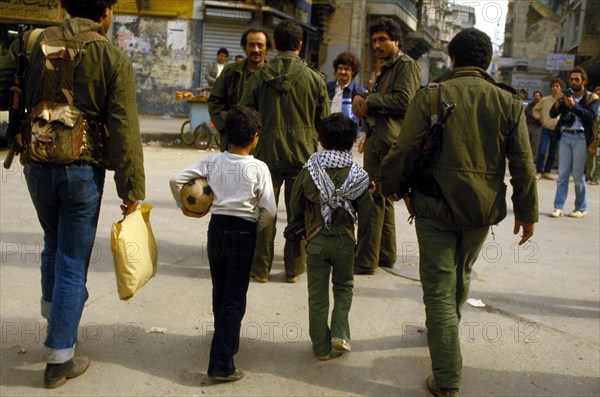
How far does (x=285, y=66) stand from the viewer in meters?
4.97

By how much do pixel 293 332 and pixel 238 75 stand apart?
7.81 feet

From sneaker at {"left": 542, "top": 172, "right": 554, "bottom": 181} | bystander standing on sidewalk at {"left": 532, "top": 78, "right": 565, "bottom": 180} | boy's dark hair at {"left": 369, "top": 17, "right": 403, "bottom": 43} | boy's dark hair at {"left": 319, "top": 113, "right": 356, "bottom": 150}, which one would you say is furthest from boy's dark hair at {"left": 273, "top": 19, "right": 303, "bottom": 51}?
sneaker at {"left": 542, "top": 172, "right": 554, "bottom": 181}

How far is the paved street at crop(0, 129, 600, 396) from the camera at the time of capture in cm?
345

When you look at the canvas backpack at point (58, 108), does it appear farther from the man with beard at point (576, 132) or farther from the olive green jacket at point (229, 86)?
the man with beard at point (576, 132)

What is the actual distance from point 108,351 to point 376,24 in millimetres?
3219

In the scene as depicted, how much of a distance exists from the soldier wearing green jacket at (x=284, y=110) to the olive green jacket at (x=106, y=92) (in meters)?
1.81

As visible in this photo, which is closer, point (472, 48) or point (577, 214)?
point (472, 48)

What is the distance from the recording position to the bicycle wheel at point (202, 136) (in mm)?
14344

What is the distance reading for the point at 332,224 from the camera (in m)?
3.72

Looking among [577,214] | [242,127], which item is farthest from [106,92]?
[577,214]

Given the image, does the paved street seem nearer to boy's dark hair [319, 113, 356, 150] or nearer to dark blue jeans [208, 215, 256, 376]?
dark blue jeans [208, 215, 256, 376]

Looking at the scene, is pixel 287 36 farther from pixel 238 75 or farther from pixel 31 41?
pixel 31 41

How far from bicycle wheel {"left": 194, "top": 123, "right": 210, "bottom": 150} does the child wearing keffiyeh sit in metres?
10.8

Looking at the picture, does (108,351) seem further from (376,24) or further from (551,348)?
(376,24)
